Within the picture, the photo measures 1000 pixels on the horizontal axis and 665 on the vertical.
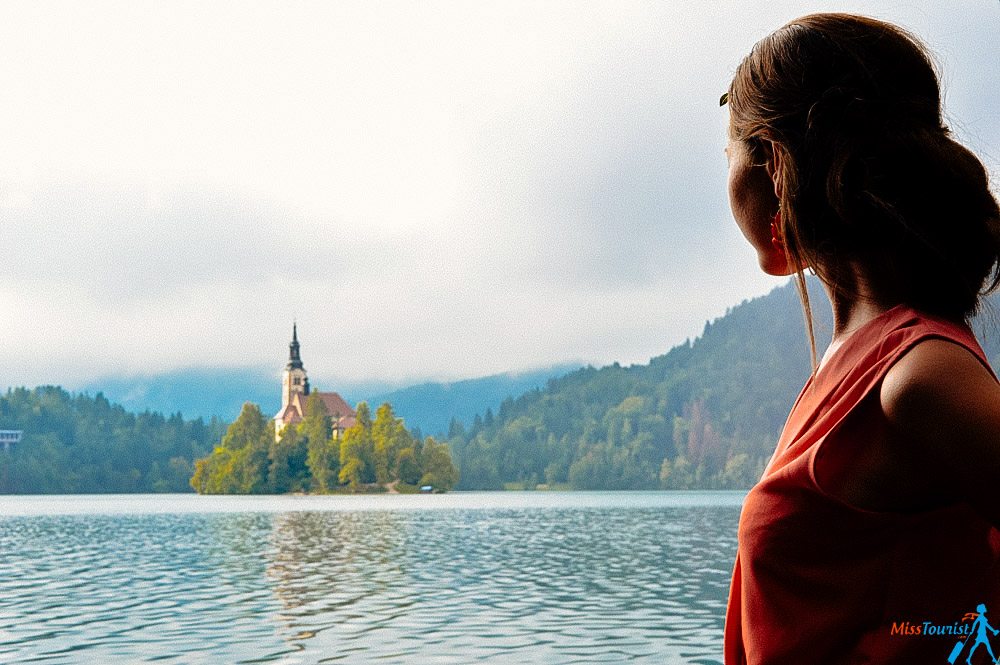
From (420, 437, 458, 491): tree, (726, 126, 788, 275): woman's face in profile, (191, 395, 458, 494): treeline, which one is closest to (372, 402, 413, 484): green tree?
(191, 395, 458, 494): treeline

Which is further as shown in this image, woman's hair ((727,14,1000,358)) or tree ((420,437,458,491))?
tree ((420,437,458,491))

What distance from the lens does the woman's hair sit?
0.87 meters

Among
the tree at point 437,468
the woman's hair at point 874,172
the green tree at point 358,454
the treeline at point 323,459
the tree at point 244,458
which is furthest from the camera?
the tree at point 437,468

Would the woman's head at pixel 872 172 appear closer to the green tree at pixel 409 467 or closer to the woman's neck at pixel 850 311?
the woman's neck at pixel 850 311

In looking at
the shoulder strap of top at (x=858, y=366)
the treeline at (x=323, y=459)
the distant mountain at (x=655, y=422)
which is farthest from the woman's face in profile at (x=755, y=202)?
the distant mountain at (x=655, y=422)

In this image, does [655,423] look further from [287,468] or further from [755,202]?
[755,202]

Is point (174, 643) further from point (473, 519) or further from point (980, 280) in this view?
point (473, 519)

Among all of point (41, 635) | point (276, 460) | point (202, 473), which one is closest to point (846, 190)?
point (41, 635)

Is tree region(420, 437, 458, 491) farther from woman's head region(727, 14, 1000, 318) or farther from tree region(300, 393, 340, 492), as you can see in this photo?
woman's head region(727, 14, 1000, 318)

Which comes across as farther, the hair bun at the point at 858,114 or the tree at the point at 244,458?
the tree at the point at 244,458

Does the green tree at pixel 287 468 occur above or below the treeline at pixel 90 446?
below

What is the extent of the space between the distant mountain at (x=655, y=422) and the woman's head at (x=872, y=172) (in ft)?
426

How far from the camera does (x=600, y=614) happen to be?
18.7m

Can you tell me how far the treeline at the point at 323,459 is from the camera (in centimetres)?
10806
